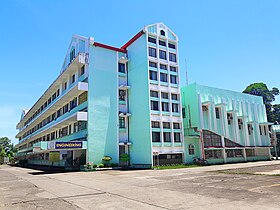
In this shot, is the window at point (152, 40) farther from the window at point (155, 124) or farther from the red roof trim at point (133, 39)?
the window at point (155, 124)

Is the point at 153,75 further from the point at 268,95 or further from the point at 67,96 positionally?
A: the point at 268,95

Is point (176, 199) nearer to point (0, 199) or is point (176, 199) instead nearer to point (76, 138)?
point (0, 199)

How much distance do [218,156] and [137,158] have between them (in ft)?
43.4

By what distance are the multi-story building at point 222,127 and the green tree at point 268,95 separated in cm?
2504

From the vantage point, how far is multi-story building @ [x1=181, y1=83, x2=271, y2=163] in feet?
114

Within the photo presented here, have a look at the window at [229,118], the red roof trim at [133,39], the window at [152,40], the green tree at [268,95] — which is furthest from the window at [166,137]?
the green tree at [268,95]

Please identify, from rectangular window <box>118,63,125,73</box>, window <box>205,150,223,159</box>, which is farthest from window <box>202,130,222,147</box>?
rectangular window <box>118,63,125,73</box>

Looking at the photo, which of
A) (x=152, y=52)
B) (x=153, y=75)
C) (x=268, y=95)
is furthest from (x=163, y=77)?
(x=268, y=95)

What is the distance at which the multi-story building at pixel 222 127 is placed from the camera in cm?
3469

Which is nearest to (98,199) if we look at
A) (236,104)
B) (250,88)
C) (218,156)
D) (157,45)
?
(157,45)

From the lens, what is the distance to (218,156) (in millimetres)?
36031

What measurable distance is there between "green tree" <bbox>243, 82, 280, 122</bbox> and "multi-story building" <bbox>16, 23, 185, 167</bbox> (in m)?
42.1

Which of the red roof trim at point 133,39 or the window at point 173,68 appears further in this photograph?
the window at point 173,68

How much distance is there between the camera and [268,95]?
6662 centimetres
